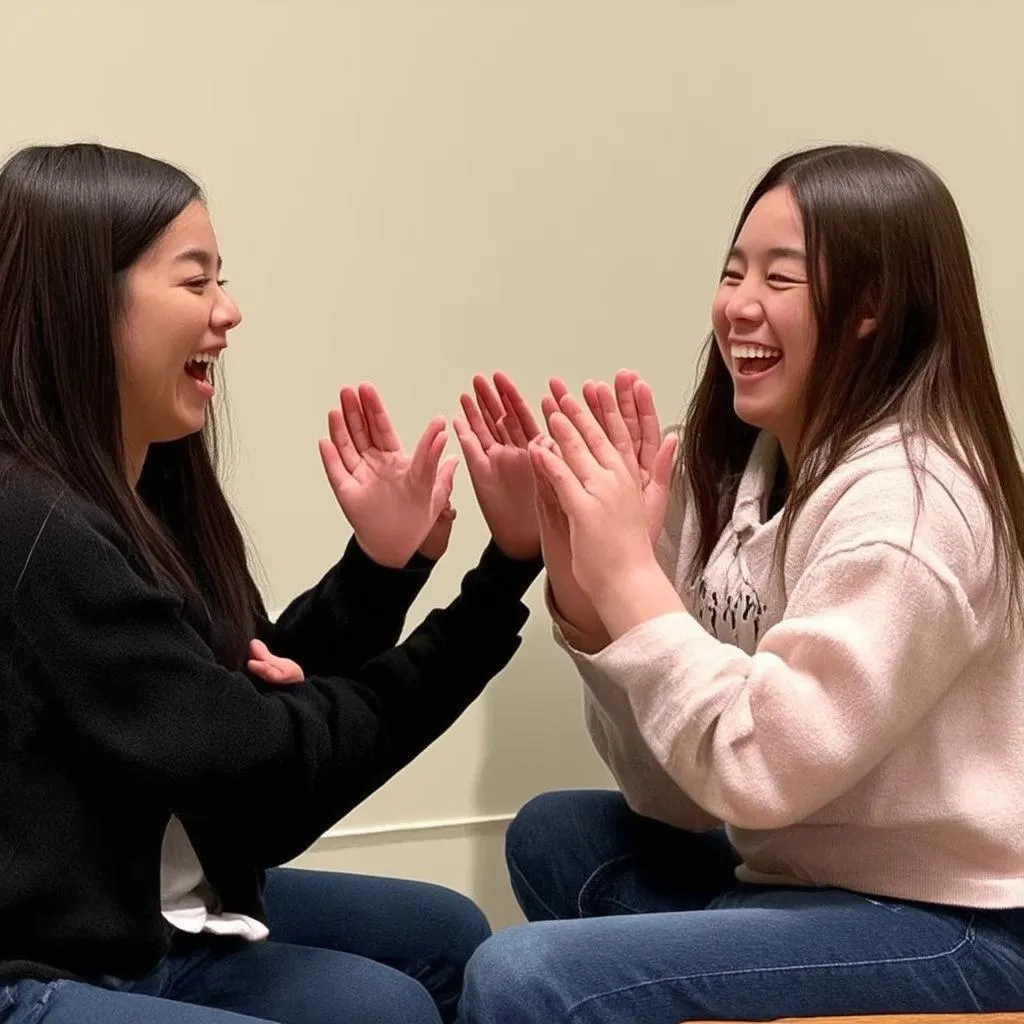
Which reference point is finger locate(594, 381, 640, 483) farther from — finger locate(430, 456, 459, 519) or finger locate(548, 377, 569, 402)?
finger locate(430, 456, 459, 519)

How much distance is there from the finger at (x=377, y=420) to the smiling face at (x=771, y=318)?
34 centimetres

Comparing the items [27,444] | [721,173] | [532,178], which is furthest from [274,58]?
[27,444]

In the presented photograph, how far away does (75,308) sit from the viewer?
45.7 inches

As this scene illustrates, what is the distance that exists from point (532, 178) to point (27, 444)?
865 mm

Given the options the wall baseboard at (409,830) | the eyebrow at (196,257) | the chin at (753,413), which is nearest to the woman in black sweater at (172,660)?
the eyebrow at (196,257)

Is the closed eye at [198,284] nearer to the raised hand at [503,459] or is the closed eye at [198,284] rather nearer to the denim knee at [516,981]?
the raised hand at [503,459]

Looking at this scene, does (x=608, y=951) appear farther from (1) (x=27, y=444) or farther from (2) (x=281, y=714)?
(1) (x=27, y=444)

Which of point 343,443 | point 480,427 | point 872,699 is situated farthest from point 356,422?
point 872,699

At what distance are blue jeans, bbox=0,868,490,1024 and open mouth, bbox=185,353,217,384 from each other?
49 centimetres

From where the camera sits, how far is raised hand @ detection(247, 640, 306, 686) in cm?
125

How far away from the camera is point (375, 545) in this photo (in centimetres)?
143

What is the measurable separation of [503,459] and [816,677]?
458 mm

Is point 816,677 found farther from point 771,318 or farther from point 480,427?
point 480,427

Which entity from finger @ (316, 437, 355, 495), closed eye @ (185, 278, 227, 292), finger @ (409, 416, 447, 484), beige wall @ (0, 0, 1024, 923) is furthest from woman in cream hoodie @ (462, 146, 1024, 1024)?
beige wall @ (0, 0, 1024, 923)
